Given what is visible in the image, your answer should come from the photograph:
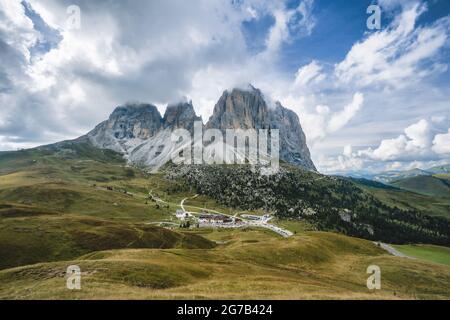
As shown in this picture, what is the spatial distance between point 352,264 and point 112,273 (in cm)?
8597

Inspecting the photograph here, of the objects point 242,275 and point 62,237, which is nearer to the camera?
point 242,275

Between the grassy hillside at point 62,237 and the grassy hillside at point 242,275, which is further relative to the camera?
the grassy hillside at point 62,237

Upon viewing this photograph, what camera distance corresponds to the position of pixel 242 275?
187ft

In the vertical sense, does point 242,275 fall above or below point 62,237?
below

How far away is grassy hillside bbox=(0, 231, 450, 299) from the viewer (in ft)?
115

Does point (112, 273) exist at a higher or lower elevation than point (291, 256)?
higher

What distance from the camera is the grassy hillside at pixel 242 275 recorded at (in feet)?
115

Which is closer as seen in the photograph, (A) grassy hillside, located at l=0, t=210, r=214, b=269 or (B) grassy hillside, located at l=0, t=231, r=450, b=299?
(B) grassy hillside, located at l=0, t=231, r=450, b=299
